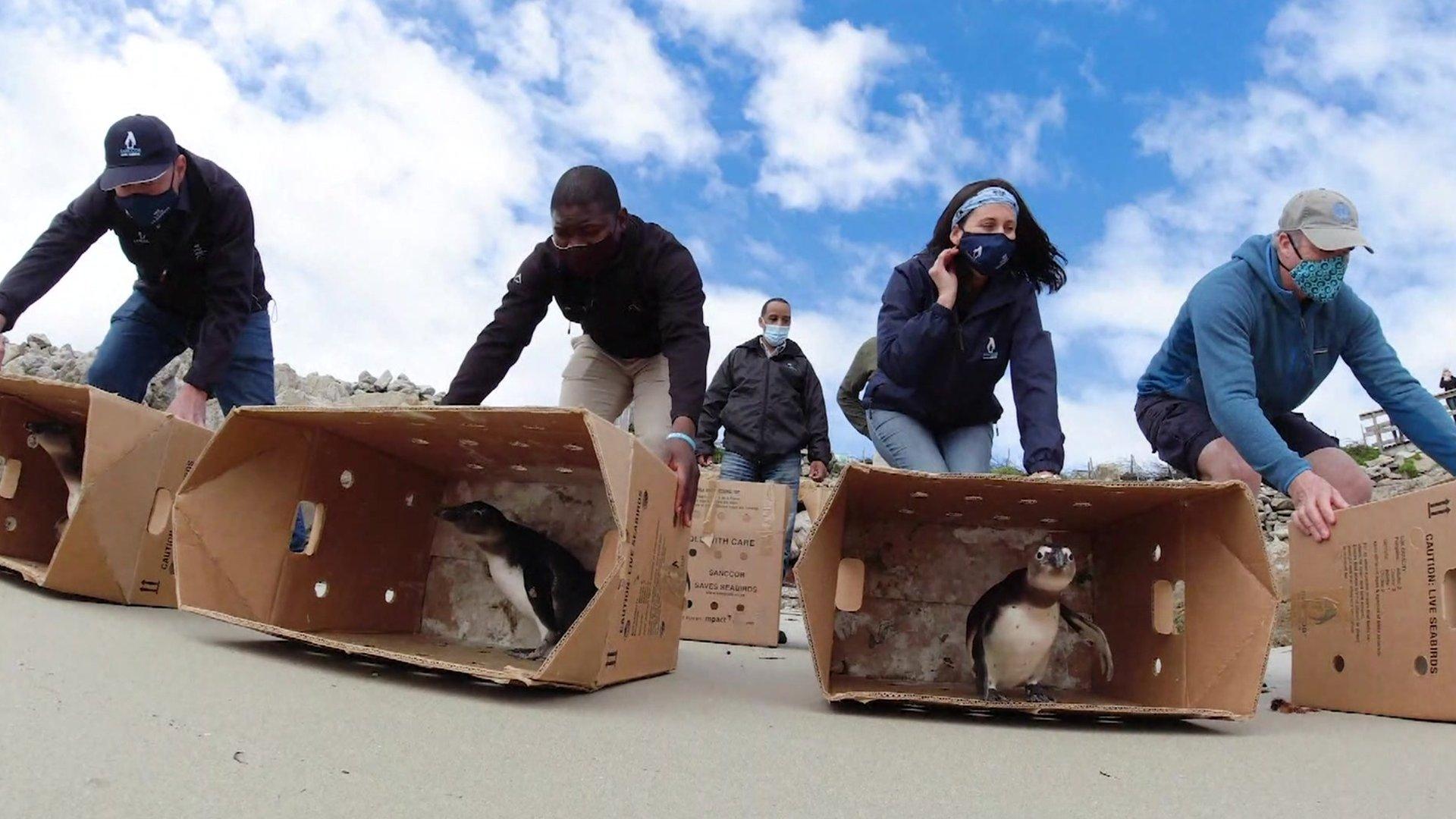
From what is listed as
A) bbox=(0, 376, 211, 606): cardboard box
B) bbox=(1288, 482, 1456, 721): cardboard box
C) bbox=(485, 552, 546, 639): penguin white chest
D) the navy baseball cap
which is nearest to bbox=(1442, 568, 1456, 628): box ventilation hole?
bbox=(1288, 482, 1456, 721): cardboard box

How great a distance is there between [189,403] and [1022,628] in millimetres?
2568

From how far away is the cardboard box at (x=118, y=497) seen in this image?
8.02ft

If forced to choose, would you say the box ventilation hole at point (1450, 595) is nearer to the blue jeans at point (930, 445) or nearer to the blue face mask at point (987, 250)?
the blue jeans at point (930, 445)

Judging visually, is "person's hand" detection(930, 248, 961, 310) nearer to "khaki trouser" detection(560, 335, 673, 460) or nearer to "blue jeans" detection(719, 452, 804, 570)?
"khaki trouser" detection(560, 335, 673, 460)

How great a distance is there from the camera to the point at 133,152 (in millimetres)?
2797

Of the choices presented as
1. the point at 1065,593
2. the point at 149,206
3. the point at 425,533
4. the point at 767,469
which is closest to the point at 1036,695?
the point at 1065,593

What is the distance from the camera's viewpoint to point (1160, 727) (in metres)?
1.92

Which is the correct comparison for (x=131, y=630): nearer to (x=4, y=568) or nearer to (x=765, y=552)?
(x=4, y=568)

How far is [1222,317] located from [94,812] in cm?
269

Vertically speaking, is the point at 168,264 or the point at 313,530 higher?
the point at 168,264

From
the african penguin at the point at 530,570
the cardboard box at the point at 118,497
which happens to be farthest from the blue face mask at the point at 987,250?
the cardboard box at the point at 118,497

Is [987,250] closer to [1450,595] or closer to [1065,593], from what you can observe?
[1065,593]

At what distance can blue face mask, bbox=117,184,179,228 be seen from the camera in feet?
9.46

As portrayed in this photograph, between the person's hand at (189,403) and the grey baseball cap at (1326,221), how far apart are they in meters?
3.26
